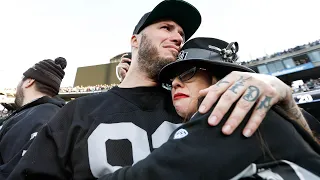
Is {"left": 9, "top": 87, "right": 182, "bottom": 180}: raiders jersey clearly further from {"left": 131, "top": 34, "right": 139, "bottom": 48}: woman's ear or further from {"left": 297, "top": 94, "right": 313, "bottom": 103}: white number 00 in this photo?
{"left": 297, "top": 94, "right": 313, "bottom": 103}: white number 00

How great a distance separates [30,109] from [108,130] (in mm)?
1938

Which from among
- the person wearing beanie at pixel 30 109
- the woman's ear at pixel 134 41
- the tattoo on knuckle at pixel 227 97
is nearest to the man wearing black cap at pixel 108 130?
the woman's ear at pixel 134 41

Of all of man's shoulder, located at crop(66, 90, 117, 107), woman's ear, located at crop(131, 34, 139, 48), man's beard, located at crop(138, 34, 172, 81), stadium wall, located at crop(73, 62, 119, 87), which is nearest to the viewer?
man's shoulder, located at crop(66, 90, 117, 107)

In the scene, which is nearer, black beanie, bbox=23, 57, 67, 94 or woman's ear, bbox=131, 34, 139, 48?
woman's ear, bbox=131, 34, 139, 48

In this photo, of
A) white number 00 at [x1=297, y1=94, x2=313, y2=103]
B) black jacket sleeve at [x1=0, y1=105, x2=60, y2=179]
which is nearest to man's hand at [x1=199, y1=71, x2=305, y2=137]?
black jacket sleeve at [x1=0, y1=105, x2=60, y2=179]

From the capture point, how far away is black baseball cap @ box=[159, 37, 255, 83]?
1406 millimetres

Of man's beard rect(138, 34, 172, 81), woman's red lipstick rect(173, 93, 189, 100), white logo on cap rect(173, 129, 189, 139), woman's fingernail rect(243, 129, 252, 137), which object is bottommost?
woman's red lipstick rect(173, 93, 189, 100)

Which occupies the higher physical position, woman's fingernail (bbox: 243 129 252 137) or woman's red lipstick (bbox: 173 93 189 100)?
woman's fingernail (bbox: 243 129 252 137)

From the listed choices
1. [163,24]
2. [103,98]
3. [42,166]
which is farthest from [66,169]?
[163,24]

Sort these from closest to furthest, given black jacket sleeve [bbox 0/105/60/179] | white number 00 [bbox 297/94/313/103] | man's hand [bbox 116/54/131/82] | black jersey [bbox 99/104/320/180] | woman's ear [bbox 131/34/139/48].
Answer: black jersey [bbox 99/104/320/180] < black jacket sleeve [bbox 0/105/60/179] < woman's ear [bbox 131/34/139/48] < man's hand [bbox 116/54/131/82] < white number 00 [bbox 297/94/313/103]

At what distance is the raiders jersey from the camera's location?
1.38 meters

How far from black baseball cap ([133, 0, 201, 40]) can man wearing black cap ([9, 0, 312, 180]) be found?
0.05 metres

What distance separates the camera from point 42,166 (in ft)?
4.72

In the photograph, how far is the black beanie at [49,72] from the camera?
11.4 ft
